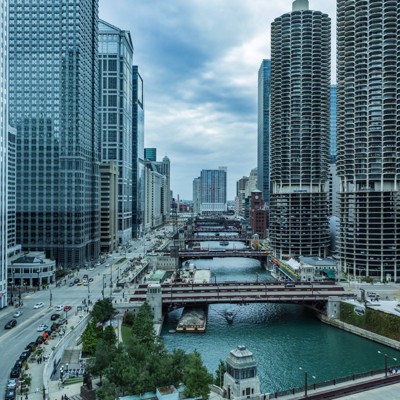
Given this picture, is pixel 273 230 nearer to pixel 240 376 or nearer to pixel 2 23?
pixel 2 23

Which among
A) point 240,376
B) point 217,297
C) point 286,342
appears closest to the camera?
point 240,376

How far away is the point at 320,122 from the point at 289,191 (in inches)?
1133

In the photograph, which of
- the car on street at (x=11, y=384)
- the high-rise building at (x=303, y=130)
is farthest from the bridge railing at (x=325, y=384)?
the high-rise building at (x=303, y=130)

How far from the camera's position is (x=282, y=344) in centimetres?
8725

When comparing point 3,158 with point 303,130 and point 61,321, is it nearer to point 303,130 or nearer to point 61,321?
point 61,321

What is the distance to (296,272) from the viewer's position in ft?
468

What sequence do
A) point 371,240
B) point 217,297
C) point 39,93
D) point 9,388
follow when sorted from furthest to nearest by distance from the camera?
point 39,93 → point 371,240 → point 217,297 → point 9,388

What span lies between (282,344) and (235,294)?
64.6 feet

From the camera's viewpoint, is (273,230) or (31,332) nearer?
(31,332)

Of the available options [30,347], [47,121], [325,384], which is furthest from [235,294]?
[47,121]

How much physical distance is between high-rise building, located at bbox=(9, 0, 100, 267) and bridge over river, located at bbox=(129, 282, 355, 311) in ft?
174

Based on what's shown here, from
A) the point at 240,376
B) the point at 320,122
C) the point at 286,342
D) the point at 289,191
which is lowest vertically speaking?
the point at 286,342

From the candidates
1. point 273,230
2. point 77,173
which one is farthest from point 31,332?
point 273,230

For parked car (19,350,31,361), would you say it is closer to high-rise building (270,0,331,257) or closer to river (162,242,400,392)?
river (162,242,400,392)
